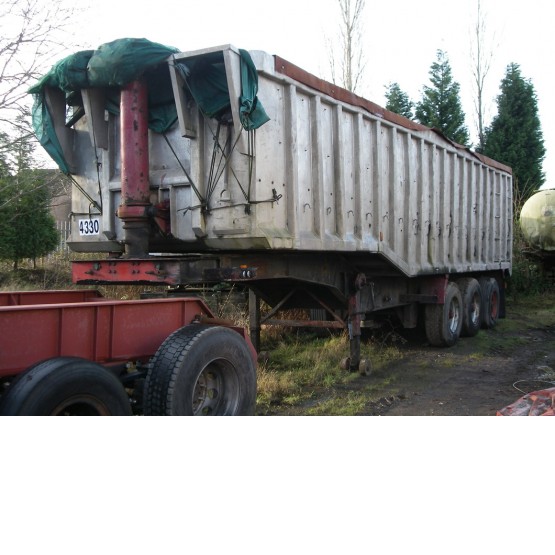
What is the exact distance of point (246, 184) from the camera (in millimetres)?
4984

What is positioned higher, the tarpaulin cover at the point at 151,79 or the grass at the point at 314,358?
the tarpaulin cover at the point at 151,79

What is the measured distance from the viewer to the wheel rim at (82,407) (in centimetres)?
293

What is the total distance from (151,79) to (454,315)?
6.56 meters

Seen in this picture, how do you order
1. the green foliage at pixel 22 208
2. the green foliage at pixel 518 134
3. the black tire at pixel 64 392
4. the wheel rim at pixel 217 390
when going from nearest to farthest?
the black tire at pixel 64 392 < the wheel rim at pixel 217 390 < the green foliage at pixel 22 208 < the green foliage at pixel 518 134

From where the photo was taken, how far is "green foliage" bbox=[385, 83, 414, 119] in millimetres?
21406

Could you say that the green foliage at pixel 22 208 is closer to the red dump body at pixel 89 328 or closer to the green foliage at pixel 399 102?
the red dump body at pixel 89 328

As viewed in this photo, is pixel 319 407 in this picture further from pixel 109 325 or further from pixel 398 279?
pixel 398 279

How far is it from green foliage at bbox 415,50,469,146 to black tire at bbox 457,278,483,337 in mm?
10365

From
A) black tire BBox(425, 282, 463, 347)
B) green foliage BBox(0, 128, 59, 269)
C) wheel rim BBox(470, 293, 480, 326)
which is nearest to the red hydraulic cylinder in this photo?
green foliage BBox(0, 128, 59, 269)

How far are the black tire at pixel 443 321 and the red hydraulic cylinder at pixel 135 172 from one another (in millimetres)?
5461

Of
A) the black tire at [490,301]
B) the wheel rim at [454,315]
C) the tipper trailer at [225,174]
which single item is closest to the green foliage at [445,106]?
the black tire at [490,301]

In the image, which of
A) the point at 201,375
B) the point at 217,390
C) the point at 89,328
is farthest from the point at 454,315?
the point at 89,328

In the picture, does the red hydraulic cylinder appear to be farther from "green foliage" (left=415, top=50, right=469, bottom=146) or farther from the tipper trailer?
"green foliage" (left=415, top=50, right=469, bottom=146)

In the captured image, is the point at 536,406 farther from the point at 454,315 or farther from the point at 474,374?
the point at 454,315
